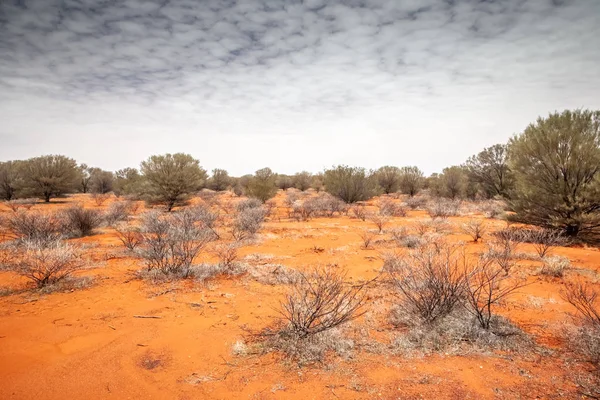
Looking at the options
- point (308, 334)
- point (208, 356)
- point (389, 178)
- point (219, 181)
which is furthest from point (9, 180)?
point (389, 178)

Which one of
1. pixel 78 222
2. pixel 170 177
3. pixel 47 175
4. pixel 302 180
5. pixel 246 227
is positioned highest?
pixel 302 180

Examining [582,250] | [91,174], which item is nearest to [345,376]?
[582,250]

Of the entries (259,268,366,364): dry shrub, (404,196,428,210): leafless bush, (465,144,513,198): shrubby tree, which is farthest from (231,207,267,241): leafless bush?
(465,144,513,198): shrubby tree

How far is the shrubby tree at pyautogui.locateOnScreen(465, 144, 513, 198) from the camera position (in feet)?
74.4

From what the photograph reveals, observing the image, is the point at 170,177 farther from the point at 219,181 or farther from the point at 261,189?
the point at 219,181

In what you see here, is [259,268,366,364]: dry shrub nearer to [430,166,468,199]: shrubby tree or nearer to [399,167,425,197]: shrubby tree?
[430,166,468,199]: shrubby tree

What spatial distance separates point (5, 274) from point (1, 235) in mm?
6412

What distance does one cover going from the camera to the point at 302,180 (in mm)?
46000

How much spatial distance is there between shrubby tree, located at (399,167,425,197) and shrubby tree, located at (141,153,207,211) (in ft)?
74.5

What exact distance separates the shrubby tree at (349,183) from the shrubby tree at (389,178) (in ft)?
32.6

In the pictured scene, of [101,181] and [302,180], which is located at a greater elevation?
[302,180]

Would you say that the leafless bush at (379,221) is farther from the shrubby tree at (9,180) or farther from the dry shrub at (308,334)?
the shrubby tree at (9,180)

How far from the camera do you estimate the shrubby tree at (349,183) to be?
24.3 meters

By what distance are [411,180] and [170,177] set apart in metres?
25.1
